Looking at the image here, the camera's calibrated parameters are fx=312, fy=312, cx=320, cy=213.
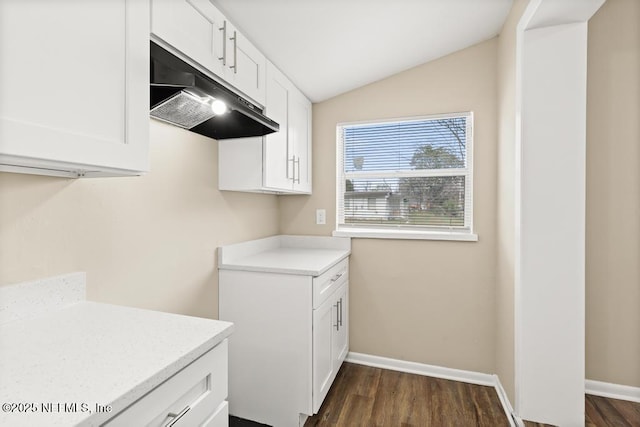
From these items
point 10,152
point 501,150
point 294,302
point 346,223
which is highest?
point 501,150

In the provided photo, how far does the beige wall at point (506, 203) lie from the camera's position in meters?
1.83

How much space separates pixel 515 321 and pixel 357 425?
3.56ft

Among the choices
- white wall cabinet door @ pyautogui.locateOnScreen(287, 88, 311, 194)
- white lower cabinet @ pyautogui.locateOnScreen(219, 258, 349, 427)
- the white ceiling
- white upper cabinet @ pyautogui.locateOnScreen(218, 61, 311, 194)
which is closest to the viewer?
the white ceiling

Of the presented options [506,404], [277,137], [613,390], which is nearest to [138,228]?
[277,137]

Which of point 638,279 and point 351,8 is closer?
point 351,8

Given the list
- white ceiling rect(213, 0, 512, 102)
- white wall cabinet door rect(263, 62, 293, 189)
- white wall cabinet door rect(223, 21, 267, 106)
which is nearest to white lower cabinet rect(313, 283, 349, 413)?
white wall cabinet door rect(263, 62, 293, 189)

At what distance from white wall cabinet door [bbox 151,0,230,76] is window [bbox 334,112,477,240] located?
4.53ft

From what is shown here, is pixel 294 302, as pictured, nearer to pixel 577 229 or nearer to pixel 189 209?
pixel 189 209

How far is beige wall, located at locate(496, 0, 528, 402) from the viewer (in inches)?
72.0

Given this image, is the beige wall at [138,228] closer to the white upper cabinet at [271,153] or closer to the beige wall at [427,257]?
the white upper cabinet at [271,153]

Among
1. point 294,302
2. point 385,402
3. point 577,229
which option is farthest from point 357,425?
point 577,229

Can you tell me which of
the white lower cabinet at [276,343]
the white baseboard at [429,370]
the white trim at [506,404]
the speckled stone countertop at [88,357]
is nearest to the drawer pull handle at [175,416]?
the speckled stone countertop at [88,357]

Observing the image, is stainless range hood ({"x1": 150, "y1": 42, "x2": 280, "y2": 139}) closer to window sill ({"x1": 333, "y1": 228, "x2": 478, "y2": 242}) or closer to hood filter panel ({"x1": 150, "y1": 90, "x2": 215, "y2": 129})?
hood filter panel ({"x1": 150, "y1": 90, "x2": 215, "y2": 129})

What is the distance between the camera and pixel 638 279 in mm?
1936
